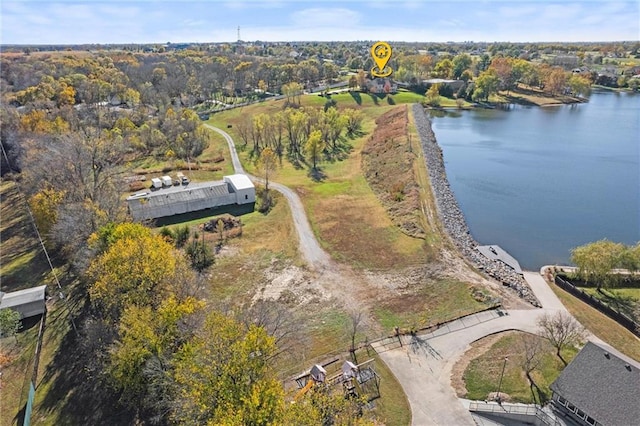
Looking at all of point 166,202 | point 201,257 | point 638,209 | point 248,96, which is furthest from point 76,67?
point 638,209

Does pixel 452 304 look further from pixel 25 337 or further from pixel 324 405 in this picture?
pixel 25 337

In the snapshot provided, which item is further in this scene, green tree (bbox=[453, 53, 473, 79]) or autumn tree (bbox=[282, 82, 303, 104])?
green tree (bbox=[453, 53, 473, 79])

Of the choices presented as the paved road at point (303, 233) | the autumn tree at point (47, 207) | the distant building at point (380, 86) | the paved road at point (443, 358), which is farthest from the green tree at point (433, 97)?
the autumn tree at point (47, 207)

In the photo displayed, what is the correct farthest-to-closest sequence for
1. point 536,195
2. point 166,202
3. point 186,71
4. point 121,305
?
point 186,71, point 536,195, point 166,202, point 121,305

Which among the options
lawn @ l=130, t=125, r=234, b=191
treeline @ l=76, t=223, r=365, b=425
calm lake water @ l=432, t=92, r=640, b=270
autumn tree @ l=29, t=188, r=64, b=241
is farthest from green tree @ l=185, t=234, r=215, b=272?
calm lake water @ l=432, t=92, r=640, b=270

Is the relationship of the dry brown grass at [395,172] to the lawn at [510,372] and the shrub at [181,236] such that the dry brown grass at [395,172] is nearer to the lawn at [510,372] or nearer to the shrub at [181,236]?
the lawn at [510,372]

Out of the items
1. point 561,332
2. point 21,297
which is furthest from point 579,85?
point 21,297

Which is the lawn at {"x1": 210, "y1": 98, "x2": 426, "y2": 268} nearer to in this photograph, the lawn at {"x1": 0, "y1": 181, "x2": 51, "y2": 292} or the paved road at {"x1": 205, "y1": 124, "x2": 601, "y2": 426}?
the paved road at {"x1": 205, "y1": 124, "x2": 601, "y2": 426}
